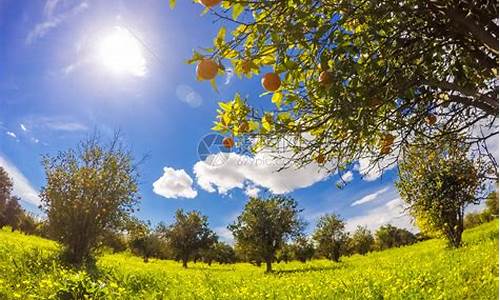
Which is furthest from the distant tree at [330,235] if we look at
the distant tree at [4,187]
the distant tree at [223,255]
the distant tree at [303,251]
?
the distant tree at [4,187]

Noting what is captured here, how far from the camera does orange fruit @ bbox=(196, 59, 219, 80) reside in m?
2.50

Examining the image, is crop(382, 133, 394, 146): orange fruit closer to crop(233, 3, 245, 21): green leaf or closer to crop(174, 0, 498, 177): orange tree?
crop(174, 0, 498, 177): orange tree

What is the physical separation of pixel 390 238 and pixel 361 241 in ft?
44.1

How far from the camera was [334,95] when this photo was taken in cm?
269

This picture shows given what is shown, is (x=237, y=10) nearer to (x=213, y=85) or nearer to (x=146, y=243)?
(x=213, y=85)

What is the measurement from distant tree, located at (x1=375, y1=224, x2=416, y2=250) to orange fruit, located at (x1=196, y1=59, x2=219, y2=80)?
354 feet

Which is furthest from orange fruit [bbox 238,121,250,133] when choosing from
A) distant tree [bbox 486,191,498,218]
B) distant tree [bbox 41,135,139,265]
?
distant tree [bbox 41,135,139,265]

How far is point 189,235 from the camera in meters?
69.0

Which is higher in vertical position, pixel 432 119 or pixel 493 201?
pixel 493 201

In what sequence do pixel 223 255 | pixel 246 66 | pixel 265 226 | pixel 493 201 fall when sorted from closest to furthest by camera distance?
1. pixel 246 66
2. pixel 493 201
3. pixel 265 226
4. pixel 223 255

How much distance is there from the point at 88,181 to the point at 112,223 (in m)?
2.71

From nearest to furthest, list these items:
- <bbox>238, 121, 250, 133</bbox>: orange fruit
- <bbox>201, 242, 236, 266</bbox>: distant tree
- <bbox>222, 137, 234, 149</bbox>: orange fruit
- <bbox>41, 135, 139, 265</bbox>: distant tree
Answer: <bbox>238, 121, 250, 133</bbox>: orange fruit, <bbox>222, 137, 234, 149</bbox>: orange fruit, <bbox>41, 135, 139, 265</bbox>: distant tree, <bbox>201, 242, 236, 266</bbox>: distant tree

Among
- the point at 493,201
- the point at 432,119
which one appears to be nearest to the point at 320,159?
the point at 432,119

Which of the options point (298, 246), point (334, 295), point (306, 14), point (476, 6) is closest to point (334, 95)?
point (306, 14)
